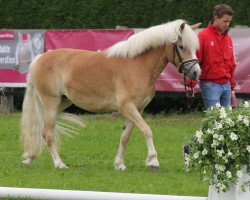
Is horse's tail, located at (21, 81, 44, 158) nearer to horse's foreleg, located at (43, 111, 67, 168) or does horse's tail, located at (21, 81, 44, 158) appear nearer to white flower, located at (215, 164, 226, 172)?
horse's foreleg, located at (43, 111, 67, 168)

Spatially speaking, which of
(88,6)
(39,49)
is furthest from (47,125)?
(88,6)

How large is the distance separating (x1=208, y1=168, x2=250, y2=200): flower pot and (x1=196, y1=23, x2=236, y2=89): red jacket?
3436mm

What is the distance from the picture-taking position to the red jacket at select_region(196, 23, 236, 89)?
404 inches

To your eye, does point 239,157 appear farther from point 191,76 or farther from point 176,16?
point 176,16

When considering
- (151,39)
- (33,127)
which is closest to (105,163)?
(33,127)

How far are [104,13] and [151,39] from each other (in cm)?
851

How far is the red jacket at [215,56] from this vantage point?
1025 cm

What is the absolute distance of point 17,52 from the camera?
Result: 59.8 feet

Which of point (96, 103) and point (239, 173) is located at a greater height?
point (239, 173)

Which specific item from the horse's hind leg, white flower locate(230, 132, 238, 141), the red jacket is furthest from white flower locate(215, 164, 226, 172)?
the horse's hind leg

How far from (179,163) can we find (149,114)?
22.7 ft

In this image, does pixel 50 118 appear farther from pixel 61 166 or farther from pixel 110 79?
pixel 110 79

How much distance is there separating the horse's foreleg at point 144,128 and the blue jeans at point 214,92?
2.70ft

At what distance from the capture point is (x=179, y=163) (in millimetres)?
11438
